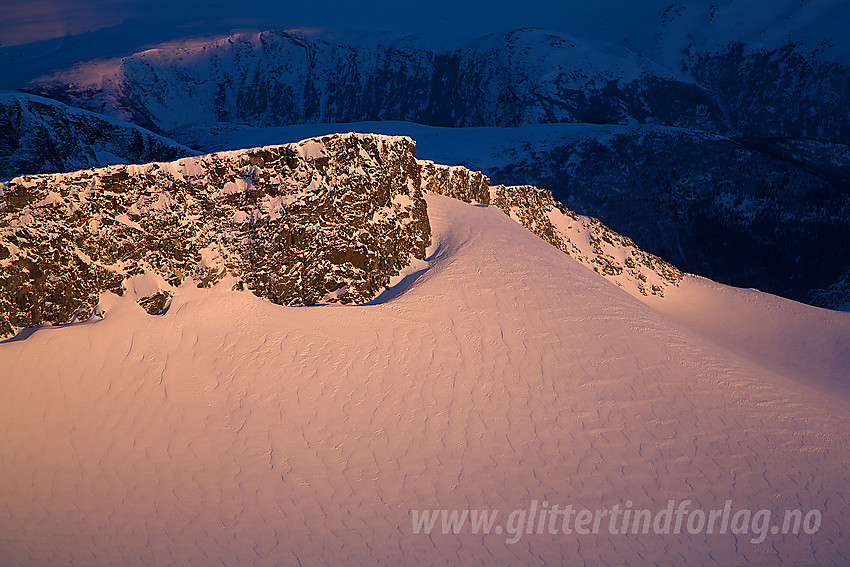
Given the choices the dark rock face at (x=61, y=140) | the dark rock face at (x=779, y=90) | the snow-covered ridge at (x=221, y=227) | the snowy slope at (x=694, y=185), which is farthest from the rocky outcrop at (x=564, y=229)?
the dark rock face at (x=779, y=90)

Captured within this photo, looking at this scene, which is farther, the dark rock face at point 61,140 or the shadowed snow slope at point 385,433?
the dark rock face at point 61,140

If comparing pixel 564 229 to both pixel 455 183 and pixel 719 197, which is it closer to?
pixel 455 183

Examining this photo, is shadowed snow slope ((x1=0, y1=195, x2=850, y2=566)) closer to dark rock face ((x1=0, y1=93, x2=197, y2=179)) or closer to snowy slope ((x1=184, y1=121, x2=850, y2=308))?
dark rock face ((x1=0, y1=93, x2=197, y2=179))

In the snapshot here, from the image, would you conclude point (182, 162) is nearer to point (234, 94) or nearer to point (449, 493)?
point (449, 493)

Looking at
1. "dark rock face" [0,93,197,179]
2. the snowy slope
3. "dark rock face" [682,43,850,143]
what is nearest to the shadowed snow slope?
"dark rock face" [0,93,197,179]

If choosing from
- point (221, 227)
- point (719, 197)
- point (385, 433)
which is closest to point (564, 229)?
point (221, 227)

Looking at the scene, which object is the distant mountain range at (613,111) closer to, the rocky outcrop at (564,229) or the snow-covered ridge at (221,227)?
the rocky outcrop at (564,229)
